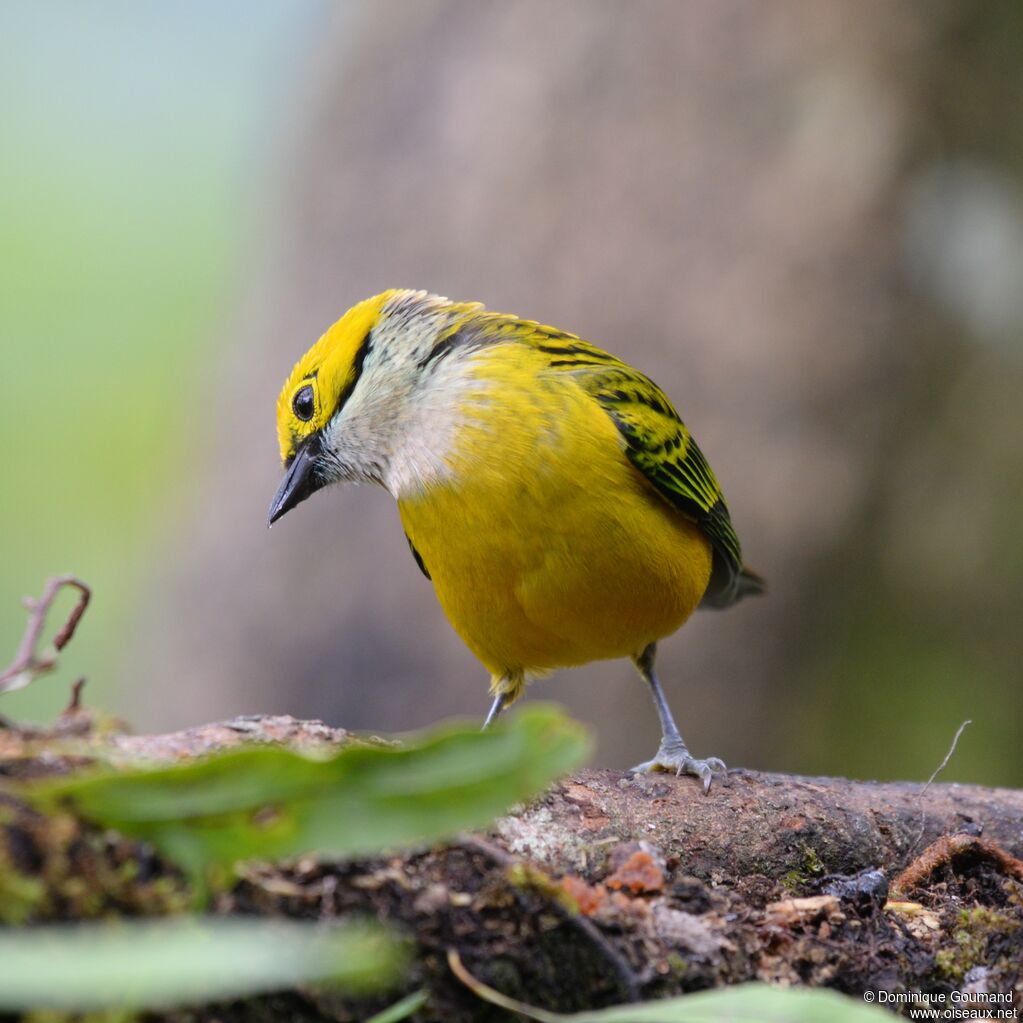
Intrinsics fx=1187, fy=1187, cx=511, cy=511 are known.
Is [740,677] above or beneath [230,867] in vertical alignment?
beneath

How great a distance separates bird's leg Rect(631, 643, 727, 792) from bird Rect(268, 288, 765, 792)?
0.04 ft

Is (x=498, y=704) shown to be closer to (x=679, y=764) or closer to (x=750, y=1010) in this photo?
(x=679, y=764)

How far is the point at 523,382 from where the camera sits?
4.72 meters

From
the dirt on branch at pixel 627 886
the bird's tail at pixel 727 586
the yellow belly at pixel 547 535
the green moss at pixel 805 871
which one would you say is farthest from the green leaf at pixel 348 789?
the bird's tail at pixel 727 586

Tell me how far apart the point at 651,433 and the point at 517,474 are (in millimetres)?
816

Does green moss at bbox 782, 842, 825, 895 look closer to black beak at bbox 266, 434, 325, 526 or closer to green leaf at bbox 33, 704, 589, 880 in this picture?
green leaf at bbox 33, 704, 589, 880

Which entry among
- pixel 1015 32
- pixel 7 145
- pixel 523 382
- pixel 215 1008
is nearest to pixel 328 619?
pixel 523 382

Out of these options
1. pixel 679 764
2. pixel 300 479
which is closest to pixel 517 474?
pixel 300 479

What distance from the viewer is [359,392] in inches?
202

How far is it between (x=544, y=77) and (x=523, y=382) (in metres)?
5.25

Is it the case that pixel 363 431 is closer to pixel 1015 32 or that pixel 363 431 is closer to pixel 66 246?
pixel 1015 32

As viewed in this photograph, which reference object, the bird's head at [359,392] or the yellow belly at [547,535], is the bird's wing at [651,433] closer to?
the yellow belly at [547,535]

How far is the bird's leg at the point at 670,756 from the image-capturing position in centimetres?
448

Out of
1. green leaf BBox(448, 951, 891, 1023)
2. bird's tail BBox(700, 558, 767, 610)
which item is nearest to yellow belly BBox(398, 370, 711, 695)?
bird's tail BBox(700, 558, 767, 610)
